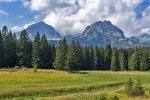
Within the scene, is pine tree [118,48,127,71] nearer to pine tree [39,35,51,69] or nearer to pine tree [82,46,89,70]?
pine tree [82,46,89,70]

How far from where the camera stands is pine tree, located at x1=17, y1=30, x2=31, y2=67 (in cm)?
10121

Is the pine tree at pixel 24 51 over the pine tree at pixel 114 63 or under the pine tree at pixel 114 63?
over

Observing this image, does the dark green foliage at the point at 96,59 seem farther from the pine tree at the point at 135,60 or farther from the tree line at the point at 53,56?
the pine tree at the point at 135,60

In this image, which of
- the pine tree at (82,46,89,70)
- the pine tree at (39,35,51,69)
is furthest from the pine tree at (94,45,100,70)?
the pine tree at (39,35,51,69)

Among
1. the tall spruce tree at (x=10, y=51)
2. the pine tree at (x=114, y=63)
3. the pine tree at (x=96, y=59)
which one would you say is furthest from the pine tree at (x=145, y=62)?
the tall spruce tree at (x=10, y=51)

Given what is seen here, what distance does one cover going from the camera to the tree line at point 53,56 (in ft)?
313

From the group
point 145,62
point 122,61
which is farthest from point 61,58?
point 145,62

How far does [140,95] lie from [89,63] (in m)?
106

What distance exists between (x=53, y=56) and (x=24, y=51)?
14.3 m

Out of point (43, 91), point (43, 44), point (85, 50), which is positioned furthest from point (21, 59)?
point (43, 91)

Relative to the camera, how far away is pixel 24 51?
340ft

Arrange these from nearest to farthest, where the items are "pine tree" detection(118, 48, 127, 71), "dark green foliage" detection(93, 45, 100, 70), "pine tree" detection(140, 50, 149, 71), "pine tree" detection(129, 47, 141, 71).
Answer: "pine tree" detection(140, 50, 149, 71), "pine tree" detection(129, 47, 141, 71), "pine tree" detection(118, 48, 127, 71), "dark green foliage" detection(93, 45, 100, 70)

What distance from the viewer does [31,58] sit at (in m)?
103

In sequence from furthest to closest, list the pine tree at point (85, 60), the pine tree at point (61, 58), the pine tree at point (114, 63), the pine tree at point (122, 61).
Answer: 1. the pine tree at point (122, 61)
2. the pine tree at point (85, 60)
3. the pine tree at point (114, 63)
4. the pine tree at point (61, 58)
